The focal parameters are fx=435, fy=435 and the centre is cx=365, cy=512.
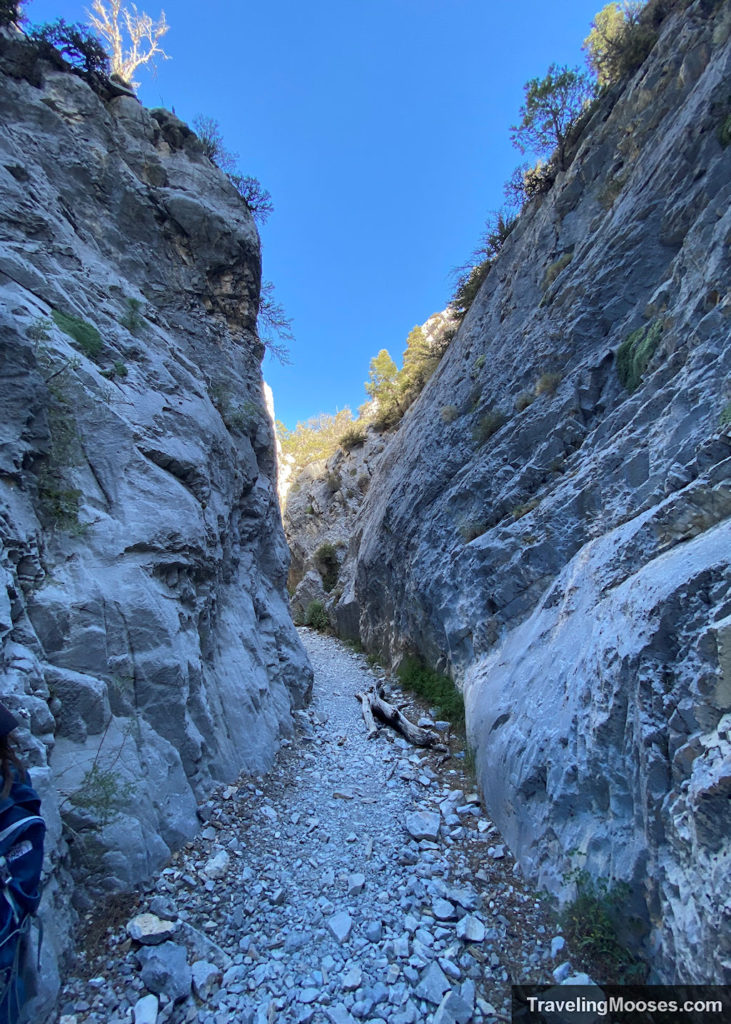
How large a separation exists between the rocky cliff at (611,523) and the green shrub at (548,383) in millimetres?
72

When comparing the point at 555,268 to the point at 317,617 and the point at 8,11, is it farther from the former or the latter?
the point at 317,617

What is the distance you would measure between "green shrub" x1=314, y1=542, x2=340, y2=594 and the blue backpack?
22.9m

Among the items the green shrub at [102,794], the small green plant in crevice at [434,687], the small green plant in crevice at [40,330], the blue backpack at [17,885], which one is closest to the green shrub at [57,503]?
the small green plant in crevice at [40,330]

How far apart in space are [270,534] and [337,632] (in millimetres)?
10304

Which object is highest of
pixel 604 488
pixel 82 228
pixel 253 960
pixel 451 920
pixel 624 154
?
pixel 82 228

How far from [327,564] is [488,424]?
1706cm

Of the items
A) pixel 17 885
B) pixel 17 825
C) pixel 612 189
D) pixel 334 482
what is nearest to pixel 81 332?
pixel 17 825

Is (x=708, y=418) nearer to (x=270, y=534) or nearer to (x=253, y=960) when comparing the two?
(x=253, y=960)

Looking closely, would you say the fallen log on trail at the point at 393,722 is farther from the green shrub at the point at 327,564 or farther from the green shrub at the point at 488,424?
the green shrub at the point at 327,564

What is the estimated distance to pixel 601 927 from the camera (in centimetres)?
362

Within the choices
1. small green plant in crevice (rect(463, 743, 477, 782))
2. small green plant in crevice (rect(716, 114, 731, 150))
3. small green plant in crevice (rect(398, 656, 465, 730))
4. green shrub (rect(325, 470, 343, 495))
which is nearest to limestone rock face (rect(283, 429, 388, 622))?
green shrub (rect(325, 470, 343, 495))

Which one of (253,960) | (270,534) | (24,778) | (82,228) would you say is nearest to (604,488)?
(253,960)

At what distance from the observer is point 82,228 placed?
31.6ft

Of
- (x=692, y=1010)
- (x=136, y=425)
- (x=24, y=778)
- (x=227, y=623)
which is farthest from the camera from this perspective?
(x=227, y=623)
